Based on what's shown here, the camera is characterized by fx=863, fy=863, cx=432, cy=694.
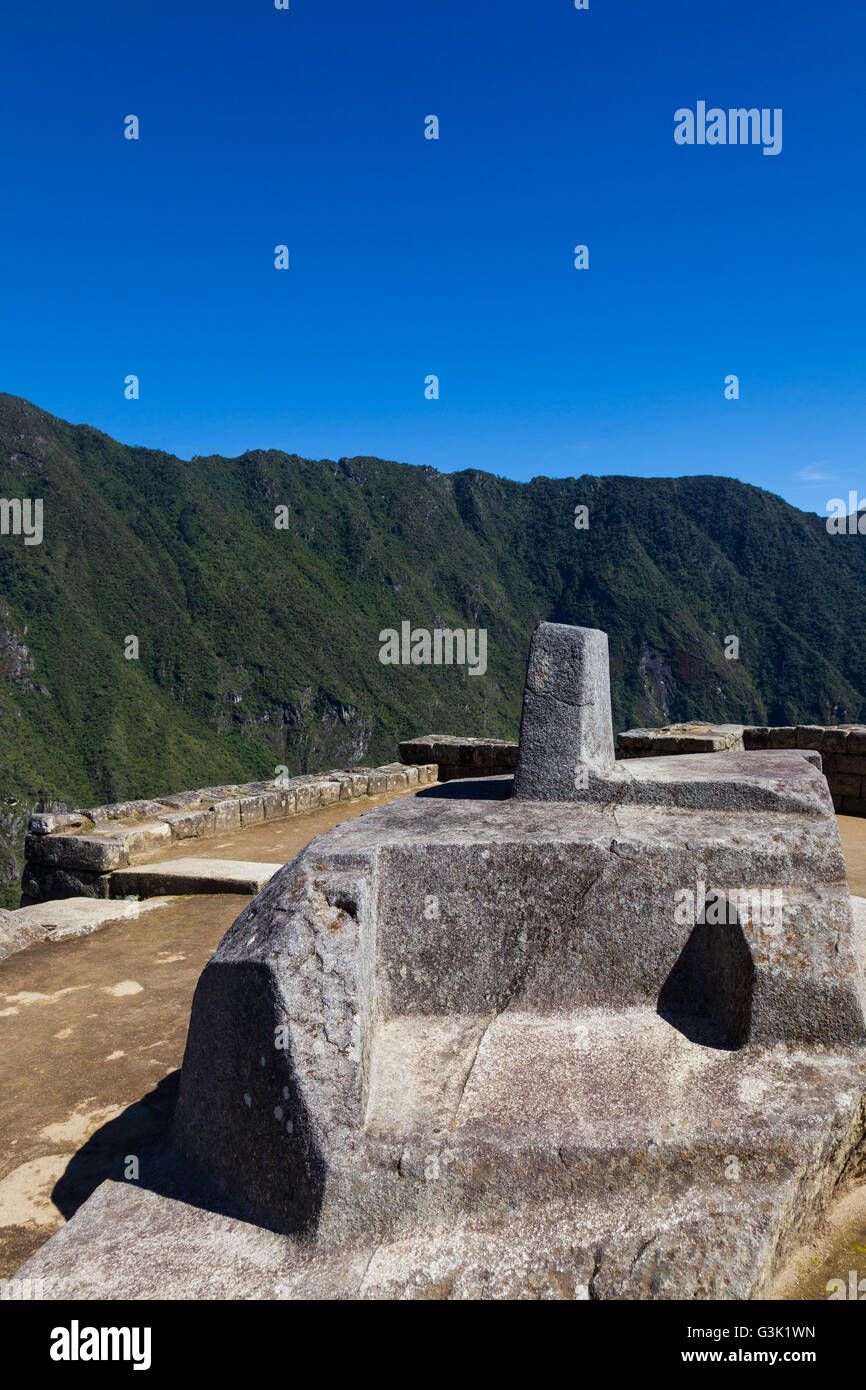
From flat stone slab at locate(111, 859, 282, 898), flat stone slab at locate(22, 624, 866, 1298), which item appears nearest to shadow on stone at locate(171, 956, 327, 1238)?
flat stone slab at locate(22, 624, 866, 1298)

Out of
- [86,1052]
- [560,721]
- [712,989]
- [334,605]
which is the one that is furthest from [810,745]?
[334,605]

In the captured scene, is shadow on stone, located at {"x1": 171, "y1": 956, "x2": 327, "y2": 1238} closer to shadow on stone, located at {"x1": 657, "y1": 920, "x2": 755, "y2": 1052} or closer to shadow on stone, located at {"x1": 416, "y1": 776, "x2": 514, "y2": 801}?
shadow on stone, located at {"x1": 657, "y1": 920, "x2": 755, "y2": 1052}

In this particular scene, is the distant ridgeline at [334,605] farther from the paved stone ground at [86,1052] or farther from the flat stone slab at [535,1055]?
the flat stone slab at [535,1055]

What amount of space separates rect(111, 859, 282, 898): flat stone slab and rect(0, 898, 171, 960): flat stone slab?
0.23 m

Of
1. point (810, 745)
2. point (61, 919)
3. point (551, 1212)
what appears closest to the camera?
point (551, 1212)

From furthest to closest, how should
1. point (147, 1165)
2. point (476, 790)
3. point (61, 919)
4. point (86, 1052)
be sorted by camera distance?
point (61, 919) < point (476, 790) < point (86, 1052) < point (147, 1165)

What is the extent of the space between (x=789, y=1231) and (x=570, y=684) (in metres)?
1.91

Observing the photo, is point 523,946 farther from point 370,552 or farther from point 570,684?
point 370,552

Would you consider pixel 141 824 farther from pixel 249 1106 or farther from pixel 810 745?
pixel 810 745

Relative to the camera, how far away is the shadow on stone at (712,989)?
2.44 metres

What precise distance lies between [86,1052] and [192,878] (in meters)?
2.42

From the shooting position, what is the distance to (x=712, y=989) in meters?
2.58

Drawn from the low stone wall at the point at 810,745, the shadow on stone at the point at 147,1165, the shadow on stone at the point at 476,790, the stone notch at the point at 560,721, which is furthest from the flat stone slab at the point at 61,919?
the low stone wall at the point at 810,745
